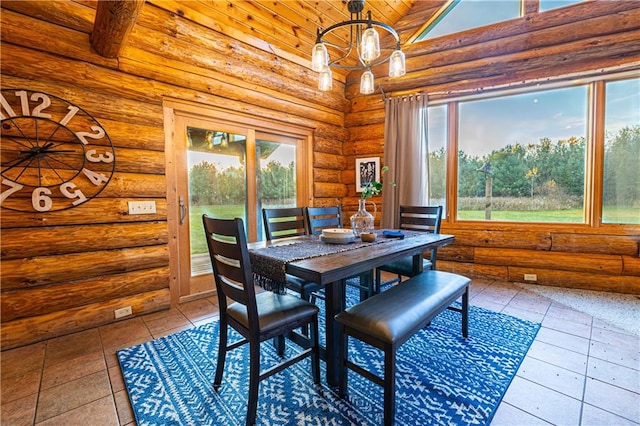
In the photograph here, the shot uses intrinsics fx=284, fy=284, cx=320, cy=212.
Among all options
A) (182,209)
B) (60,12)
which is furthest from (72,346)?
(60,12)

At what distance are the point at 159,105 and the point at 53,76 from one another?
2.43ft

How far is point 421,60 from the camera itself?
393 cm

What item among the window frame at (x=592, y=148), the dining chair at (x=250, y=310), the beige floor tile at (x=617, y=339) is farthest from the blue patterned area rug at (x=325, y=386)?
the window frame at (x=592, y=148)

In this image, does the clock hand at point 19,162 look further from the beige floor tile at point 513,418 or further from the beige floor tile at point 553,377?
the beige floor tile at point 553,377

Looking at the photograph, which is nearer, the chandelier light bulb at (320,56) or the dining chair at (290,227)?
the chandelier light bulb at (320,56)

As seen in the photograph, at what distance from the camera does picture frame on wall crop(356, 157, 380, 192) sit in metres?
4.40

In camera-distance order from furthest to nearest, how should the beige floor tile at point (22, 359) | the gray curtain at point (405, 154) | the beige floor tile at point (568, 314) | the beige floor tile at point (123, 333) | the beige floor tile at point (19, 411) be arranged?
the gray curtain at point (405, 154) → the beige floor tile at point (568, 314) → the beige floor tile at point (123, 333) → the beige floor tile at point (22, 359) → the beige floor tile at point (19, 411)

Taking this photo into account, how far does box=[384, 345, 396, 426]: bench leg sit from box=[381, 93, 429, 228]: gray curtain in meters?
2.78

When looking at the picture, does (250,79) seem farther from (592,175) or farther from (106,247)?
(592,175)

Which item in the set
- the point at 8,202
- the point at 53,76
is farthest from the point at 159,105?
the point at 8,202

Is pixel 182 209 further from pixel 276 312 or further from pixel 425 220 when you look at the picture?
pixel 425 220

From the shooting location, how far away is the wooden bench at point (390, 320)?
4.52ft

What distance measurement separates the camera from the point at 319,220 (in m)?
2.79

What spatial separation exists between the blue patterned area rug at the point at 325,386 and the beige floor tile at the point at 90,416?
104 millimetres
